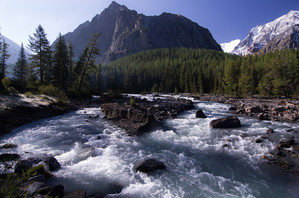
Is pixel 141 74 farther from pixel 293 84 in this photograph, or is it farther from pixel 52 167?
pixel 52 167

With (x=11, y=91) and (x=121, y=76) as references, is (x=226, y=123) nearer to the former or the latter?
(x=11, y=91)

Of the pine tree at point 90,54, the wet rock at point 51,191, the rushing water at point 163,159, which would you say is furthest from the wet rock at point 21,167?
the pine tree at point 90,54

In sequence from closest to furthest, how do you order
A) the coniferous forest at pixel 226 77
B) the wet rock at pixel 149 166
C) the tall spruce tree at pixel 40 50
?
the wet rock at pixel 149 166 < the tall spruce tree at pixel 40 50 < the coniferous forest at pixel 226 77

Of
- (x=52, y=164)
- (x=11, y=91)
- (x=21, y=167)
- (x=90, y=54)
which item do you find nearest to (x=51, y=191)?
(x=21, y=167)

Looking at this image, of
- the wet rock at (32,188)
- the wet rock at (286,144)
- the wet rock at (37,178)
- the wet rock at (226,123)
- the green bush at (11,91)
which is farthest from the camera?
the green bush at (11,91)

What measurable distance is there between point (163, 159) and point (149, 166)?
1.52 meters

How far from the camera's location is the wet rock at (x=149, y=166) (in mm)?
7609

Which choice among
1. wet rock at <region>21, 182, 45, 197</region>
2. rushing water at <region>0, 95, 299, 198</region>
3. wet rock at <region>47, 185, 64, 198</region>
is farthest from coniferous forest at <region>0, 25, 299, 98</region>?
wet rock at <region>47, 185, 64, 198</region>

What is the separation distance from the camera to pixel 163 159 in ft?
29.5

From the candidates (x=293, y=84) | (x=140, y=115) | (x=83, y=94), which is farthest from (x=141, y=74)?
(x=140, y=115)

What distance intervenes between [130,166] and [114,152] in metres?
2.01

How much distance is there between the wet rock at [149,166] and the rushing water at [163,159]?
345mm

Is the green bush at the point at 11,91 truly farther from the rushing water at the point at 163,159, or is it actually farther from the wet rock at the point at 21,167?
the wet rock at the point at 21,167

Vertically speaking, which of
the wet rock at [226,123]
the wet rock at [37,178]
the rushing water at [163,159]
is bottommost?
the rushing water at [163,159]
